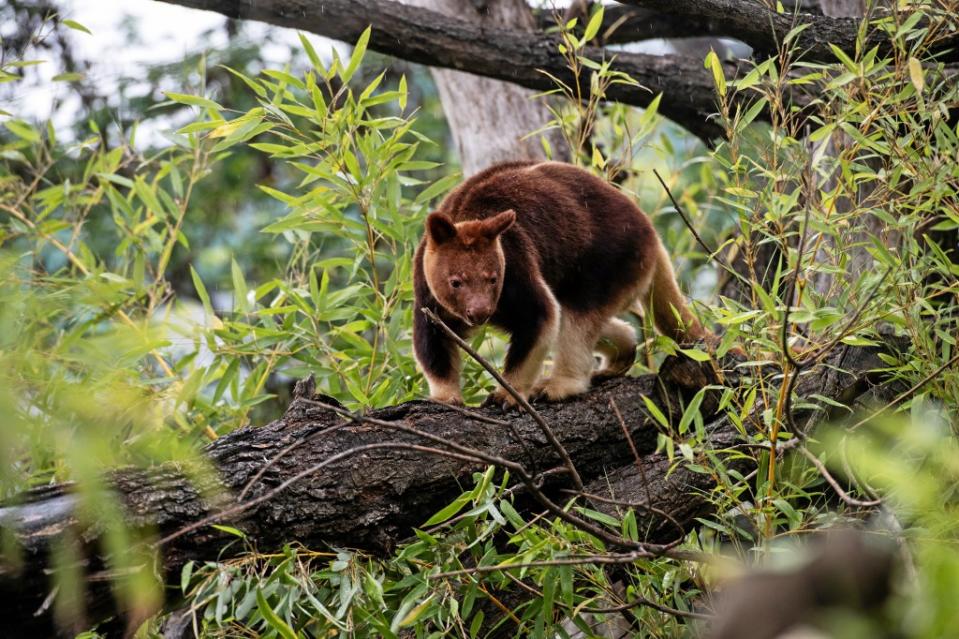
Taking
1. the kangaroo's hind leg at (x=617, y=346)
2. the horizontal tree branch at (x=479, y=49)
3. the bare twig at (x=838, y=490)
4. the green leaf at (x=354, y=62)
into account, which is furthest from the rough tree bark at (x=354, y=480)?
the horizontal tree branch at (x=479, y=49)

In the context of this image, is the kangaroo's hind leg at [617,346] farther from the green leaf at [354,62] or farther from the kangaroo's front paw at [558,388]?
the green leaf at [354,62]

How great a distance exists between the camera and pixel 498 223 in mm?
3564

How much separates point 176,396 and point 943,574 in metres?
3.09

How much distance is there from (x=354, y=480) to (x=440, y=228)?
1.18 metres

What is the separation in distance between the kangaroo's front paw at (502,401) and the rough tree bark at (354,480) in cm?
7

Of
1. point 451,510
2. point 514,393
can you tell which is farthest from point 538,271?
point 514,393

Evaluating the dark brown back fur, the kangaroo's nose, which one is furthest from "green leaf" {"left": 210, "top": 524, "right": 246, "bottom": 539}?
the dark brown back fur

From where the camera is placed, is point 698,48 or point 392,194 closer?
point 392,194

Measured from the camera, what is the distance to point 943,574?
891 millimetres

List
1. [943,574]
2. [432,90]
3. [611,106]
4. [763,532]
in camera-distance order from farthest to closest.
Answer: [432,90], [611,106], [763,532], [943,574]

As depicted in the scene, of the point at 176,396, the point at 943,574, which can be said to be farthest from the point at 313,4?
the point at 943,574

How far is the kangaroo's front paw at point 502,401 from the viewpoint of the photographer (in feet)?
11.6

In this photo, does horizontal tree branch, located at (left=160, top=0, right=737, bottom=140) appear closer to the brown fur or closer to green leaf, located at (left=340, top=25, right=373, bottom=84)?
the brown fur

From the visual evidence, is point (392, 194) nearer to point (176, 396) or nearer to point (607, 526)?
point (176, 396)
